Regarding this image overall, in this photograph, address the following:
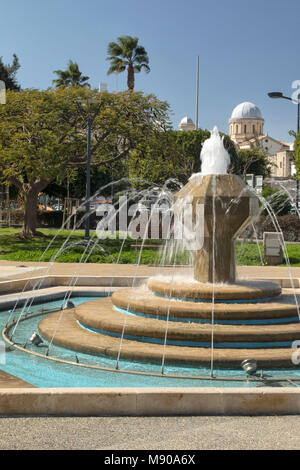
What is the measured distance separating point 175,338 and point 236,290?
1.50m

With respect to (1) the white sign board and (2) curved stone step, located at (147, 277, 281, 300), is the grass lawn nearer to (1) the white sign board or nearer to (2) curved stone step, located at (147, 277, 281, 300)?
(1) the white sign board

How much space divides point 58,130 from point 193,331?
1967 centimetres

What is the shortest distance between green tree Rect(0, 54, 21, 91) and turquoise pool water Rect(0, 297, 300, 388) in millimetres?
41952

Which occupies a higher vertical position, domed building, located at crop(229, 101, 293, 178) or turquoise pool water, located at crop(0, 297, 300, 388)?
domed building, located at crop(229, 101, 293, 178)

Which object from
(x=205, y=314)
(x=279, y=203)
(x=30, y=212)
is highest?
(x=279, y=203)

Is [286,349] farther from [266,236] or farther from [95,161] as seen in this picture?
[95,161]

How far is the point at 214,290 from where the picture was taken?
309 inches

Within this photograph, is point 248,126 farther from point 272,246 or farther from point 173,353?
point 173,353

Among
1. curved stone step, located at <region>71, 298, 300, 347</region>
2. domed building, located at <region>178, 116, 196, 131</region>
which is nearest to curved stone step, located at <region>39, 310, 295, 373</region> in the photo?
curved stone step, located at <region>71, 298, 300, 347</region>

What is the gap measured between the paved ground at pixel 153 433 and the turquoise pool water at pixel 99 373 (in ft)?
3.34

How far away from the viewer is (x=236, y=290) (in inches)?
312

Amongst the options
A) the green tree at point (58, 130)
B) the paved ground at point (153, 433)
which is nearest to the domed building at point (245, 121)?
the green tree at point (58, 130)

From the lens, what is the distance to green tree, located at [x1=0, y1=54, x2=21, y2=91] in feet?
148

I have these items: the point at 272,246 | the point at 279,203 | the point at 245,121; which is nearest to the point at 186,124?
the point at 245,121
